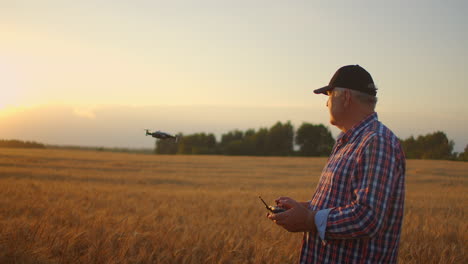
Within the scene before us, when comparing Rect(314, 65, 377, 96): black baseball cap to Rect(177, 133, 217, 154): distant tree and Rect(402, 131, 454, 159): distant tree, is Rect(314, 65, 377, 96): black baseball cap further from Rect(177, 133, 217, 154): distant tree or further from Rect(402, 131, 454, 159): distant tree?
Rect(402, 131, 454, 159): distant tree

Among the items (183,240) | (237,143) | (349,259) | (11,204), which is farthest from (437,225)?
(237,143)

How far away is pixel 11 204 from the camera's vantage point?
244 inches

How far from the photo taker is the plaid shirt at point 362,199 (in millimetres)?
2221

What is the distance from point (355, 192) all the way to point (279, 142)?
5505 cm

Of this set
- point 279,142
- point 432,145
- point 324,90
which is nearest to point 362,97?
point 324,90

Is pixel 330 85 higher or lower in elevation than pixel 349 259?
higher

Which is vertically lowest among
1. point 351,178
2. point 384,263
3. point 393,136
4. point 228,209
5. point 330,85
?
point 228,209

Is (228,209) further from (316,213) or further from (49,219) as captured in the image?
(316,213)

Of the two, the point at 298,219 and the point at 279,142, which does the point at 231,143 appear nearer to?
the point at 279,142

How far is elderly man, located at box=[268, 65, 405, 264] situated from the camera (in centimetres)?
223

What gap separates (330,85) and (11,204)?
18.5 feet

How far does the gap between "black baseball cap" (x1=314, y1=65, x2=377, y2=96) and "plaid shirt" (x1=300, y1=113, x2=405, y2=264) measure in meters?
0.19

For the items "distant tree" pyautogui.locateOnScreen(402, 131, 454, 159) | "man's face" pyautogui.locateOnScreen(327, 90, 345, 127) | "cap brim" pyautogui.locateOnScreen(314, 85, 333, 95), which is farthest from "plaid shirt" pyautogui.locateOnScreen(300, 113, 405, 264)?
"distant tree" pyautogui.locateOnScreen(402, 131, 454, 159)

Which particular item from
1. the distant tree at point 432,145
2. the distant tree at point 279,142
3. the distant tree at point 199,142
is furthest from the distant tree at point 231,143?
the distant tree at point 199,142
